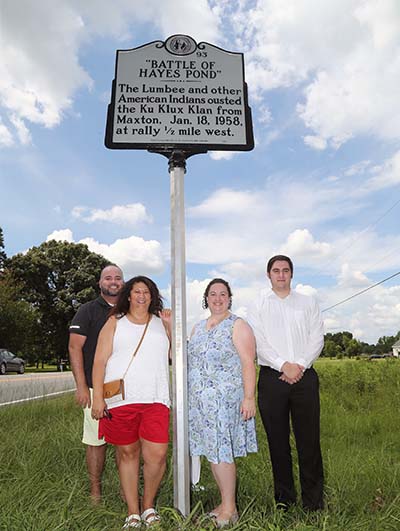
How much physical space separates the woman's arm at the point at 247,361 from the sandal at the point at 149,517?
A: 0.81 meters

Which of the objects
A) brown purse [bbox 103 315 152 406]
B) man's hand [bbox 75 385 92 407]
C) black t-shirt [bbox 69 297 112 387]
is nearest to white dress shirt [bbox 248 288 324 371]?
brown purse [bbox 103 315 152 406]

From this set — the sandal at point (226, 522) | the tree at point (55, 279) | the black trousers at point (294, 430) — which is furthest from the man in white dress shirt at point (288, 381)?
the tree at point (55, 279)

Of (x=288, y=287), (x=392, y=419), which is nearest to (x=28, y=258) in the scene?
(x=392, y=419)

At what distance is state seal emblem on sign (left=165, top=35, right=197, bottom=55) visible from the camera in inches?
157

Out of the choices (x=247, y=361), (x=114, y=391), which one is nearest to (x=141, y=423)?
(x=114, y=391)

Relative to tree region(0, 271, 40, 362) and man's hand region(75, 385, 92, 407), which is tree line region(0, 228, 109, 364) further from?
man's hand region(75, 385, 92, 407)

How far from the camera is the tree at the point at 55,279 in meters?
31.6

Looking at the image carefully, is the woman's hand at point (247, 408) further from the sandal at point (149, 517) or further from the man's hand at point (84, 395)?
the man's hand at point (84, 395)

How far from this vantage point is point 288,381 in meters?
3.61

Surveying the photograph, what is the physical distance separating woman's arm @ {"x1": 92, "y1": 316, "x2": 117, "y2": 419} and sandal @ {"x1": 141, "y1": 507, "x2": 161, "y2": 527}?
665 mm

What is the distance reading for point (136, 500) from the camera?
3359 mm

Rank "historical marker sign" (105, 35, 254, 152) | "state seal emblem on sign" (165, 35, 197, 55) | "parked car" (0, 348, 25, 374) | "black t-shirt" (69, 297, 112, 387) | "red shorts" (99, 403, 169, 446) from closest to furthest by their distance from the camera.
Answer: "red shorts" (99, 403, 169, 446) → "historical marker sign" (105, 35, 254, 152) → "state seal emblem on sign" (165, 35, 197, 55) → "black t-shirt" (69, 297, 112, 387) → "parked car" (0, 348, 25, 374)

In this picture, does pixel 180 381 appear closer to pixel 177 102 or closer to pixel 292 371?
pixel 292 371

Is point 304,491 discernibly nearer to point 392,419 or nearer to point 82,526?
point 82,526
